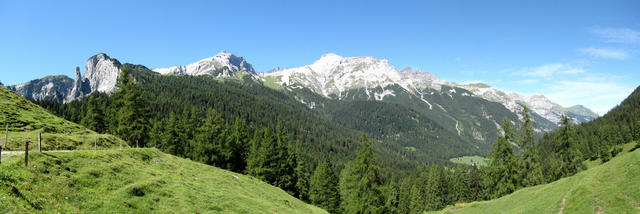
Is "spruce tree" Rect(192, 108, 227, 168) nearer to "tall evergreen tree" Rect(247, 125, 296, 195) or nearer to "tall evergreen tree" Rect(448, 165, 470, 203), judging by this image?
"tall evergreen tree" Rect(247, 125, 296, 195)

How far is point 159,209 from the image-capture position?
21859 mm

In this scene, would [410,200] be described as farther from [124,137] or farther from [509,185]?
[124,137]

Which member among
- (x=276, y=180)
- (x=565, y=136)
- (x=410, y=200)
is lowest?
(x=410, y=200)

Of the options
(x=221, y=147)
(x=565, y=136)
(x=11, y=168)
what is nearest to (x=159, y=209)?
(x=11, y=168)

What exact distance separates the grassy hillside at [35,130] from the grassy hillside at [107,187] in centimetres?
874

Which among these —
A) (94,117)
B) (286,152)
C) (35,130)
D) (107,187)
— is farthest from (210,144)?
(107,187)

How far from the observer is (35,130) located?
40.2 m

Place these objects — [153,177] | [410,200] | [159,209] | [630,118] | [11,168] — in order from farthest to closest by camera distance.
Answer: [630,118] < [410,200] < [153,177] < [159,209] < [11,168]

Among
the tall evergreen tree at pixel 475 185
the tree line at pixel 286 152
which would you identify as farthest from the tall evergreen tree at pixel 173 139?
the tall evergreen tree at pixel 475 185

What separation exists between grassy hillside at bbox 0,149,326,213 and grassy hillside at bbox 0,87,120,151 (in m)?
8.74

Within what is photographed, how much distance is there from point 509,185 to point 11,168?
65150 mm

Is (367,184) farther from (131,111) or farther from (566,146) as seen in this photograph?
(131,111)

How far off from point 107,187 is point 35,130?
29.6m

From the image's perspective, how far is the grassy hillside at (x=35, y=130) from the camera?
3284 centimetres
